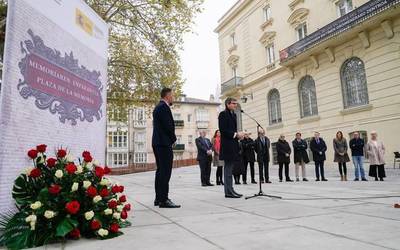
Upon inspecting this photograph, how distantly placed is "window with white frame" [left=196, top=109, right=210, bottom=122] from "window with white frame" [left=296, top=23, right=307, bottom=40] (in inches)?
1519

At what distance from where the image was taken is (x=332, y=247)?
263 centimetres

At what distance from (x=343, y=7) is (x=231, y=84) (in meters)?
12.5

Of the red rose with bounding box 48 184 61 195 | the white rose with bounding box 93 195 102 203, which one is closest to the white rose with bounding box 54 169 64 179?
the red rose with bounding box 48 184 61 195

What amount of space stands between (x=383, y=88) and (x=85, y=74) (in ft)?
52.0

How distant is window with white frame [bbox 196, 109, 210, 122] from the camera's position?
60281 millimetres

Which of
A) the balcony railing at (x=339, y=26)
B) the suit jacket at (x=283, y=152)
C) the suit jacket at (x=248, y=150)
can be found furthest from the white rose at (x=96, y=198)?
the balcony railing at (x=339, y=26)

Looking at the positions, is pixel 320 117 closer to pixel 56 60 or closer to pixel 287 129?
pixel 287 129

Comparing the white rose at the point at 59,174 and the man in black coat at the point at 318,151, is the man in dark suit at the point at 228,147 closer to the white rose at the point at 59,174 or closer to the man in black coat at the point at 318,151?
the white rose at the point at 59,174

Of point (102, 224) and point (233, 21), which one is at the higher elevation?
point (233, 21)

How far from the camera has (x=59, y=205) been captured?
3189mm

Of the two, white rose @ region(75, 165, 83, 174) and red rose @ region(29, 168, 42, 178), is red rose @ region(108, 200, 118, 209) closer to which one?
white rose @ region(75, 165, 83, 174)

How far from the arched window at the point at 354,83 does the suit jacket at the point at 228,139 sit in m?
13.6

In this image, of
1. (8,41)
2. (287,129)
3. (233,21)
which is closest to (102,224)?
(8,41)

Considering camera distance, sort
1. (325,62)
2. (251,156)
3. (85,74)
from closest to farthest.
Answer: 1. (85,74)
2. (251,156)
3. (325,62)
